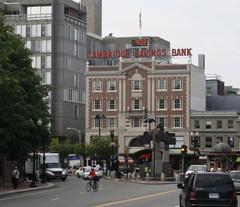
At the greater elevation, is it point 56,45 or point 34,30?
point 34,30

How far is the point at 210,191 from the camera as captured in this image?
27297 millimetres

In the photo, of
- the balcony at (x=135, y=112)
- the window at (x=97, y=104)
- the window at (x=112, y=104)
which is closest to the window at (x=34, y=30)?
the window at (x=97, y=104)

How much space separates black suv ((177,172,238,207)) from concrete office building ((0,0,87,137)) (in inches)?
4583

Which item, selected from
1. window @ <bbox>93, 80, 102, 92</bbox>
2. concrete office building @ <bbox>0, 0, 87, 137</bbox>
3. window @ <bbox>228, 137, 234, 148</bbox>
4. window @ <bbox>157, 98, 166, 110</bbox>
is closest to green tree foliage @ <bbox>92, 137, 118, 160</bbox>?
window @ <bbox>93, 80, 102, 92</bbox>

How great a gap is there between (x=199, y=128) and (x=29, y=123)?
68.4 metres

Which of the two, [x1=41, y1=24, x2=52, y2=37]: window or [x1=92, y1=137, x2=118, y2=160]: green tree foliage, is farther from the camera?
[x1=41, y1=24, x2=52, y2=37]: window

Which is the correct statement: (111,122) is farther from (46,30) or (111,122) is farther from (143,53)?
(46,30)

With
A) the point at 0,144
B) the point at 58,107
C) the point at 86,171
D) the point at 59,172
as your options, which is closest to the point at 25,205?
the point at 0,144

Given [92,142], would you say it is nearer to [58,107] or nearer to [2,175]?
[58,107]

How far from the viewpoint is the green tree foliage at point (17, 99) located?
4620 cm

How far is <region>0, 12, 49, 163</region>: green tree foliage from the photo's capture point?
46203mm

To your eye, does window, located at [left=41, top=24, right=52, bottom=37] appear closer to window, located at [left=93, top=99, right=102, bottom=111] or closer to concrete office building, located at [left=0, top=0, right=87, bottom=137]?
concrete office building, located at [left=0, top=0, right=87, bottom=137]

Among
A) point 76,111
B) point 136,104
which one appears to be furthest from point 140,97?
point 76,111

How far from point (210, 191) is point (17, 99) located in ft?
97.0
